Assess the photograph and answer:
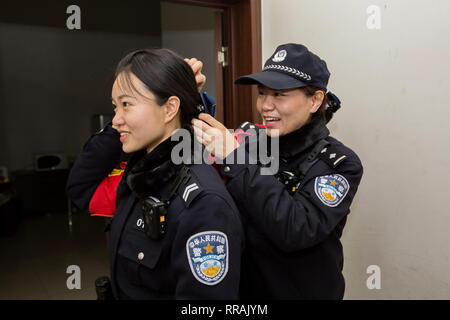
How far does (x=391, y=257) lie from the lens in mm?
1501

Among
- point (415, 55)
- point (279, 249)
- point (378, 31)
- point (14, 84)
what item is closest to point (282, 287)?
point (279, 249)

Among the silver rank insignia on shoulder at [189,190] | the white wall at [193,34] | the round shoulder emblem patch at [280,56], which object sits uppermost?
the white wall at [193,34]

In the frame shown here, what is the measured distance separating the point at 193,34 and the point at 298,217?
345 centimetres

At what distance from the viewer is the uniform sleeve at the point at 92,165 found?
1176 mm

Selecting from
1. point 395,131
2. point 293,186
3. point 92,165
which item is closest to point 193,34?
point 395,131

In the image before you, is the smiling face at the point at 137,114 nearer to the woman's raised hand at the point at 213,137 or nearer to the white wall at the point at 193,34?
the woman's raised hand at the point at 213,137

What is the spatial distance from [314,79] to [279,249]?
515 mm

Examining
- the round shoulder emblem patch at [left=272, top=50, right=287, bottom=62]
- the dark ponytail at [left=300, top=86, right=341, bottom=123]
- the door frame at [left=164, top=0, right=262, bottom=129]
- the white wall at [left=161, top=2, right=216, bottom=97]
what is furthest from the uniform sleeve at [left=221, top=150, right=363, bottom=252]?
the white wall at [left=161, top=2, right=216, bottom=97]

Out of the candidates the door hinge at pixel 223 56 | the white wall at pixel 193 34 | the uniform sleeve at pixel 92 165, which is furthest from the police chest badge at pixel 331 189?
the white wall at pixel 193 34

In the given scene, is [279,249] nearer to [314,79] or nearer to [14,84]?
[314,79]

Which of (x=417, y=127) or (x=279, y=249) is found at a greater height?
(x=417, y=127)

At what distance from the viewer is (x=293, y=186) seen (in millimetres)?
1100

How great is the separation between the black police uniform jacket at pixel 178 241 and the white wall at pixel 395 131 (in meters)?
0.86

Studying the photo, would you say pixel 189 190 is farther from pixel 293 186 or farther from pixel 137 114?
pixel 293 186
